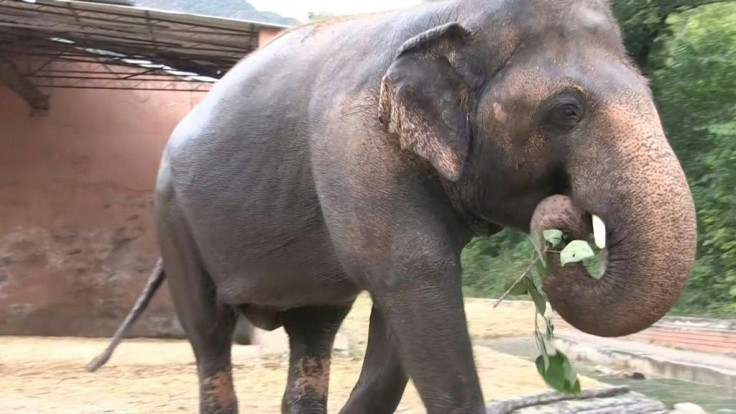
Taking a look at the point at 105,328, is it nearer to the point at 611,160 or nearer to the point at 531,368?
the point at 531,368

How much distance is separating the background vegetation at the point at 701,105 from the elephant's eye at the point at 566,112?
868 centimetres

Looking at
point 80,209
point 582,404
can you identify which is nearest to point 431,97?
point 582,404

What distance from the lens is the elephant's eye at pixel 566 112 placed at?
2189 millimetres

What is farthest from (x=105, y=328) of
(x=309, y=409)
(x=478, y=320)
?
(x=309, y=409)

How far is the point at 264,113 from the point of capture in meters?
2.98

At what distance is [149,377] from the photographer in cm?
778

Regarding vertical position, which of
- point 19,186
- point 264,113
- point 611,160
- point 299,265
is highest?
point 19,186

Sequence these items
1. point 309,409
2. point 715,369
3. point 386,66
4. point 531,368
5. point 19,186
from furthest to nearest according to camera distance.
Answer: point 19,186, point 531,368, point 715,369, point 309,409, point 386,66

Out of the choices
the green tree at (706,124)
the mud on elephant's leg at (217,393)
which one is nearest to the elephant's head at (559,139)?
the mud on elephant's leg at (217,393)

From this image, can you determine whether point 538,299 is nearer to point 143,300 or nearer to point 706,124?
point 143,300

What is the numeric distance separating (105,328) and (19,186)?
6.34ft

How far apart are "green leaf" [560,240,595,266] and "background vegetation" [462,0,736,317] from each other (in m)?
8.70

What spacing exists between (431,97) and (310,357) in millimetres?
1670

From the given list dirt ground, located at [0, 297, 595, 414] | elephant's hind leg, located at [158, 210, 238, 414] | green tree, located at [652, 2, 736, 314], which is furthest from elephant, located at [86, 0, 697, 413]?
green tree, located at [652, 2, 736, 314]
